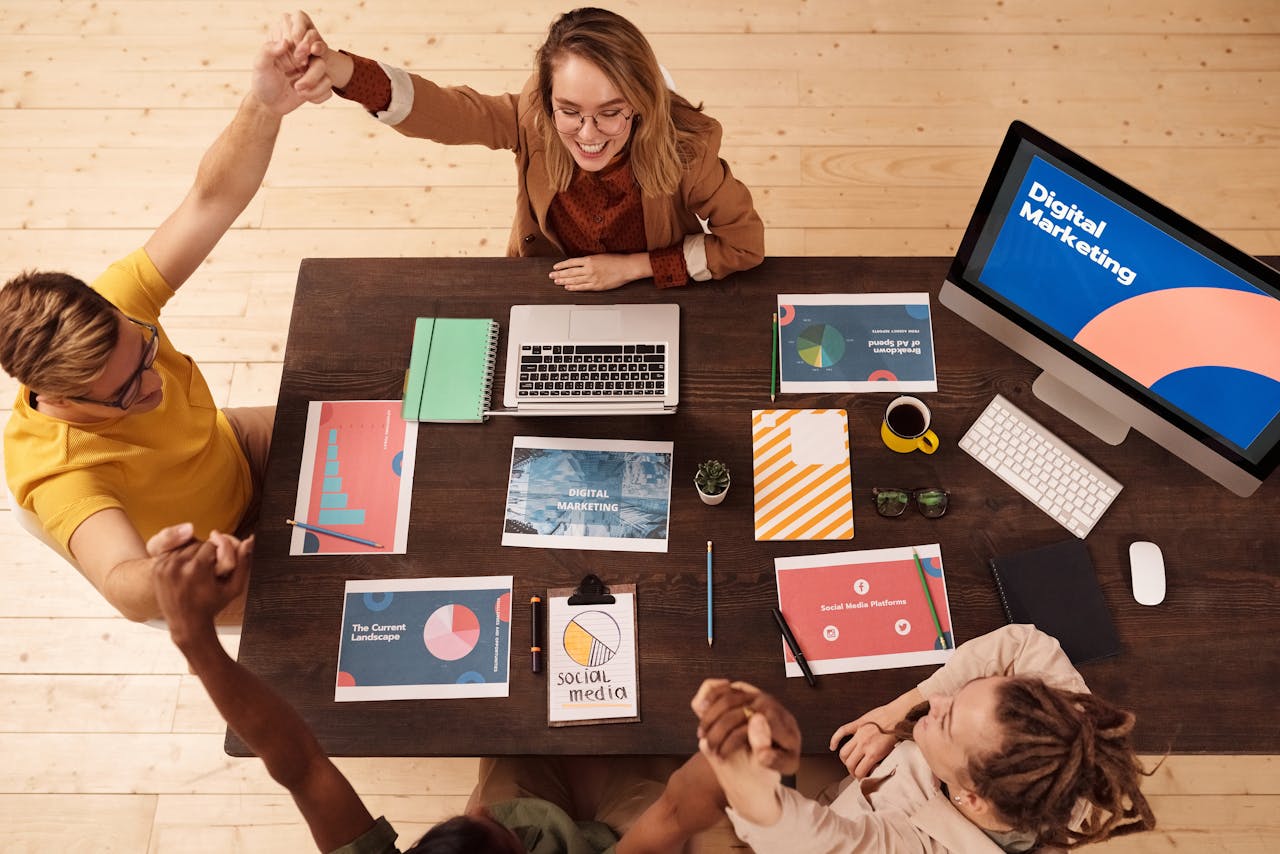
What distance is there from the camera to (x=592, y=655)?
5.53 feet

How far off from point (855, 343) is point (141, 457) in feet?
4.72

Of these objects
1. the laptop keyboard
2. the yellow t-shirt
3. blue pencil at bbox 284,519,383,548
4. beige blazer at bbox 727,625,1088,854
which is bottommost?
beige blazer at bbox 727,625,1088,854

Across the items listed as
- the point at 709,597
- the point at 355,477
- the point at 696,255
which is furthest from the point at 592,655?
the point at 696,255

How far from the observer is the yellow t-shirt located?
5.51 feet

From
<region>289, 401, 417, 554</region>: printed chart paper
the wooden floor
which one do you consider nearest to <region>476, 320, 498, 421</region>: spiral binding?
<region>289, 401, 417, 554</region>: printed chart paper

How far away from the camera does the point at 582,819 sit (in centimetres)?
185

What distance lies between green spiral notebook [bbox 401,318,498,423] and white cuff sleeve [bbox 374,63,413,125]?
44cm

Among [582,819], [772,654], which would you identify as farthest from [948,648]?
[582,819]

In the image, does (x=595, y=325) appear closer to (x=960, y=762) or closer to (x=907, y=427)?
(x=907, y=427)

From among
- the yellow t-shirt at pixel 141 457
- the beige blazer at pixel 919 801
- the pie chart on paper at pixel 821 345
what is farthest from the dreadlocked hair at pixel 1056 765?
the yellow t-shirt at pixel 141 457

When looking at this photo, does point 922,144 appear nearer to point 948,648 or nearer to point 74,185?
point 948,648

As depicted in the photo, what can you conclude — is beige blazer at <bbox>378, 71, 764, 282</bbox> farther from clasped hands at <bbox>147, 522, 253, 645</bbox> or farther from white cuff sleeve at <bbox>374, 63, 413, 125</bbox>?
clasped hands at <bbox>147, 522, 253, 645</bbox>

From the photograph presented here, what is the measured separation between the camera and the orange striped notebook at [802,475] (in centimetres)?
178

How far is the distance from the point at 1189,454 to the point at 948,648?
59 centimetres
